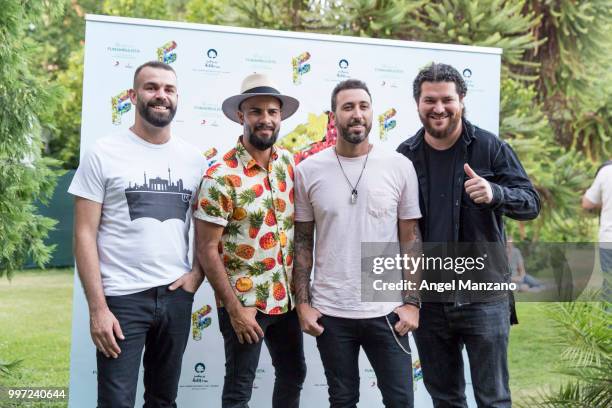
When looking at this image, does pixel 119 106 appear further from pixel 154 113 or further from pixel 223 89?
pixel 154 113

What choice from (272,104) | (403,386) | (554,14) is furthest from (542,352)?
(272,104)

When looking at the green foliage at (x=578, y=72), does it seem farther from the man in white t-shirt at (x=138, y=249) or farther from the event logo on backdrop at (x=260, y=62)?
the man in white t-shirt at (x=138, y=249)

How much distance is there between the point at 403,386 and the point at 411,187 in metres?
0.94

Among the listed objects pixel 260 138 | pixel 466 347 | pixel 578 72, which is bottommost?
pixel 466 347

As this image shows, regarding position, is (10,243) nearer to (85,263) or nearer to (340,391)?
(85,263)

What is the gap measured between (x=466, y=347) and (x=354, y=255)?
2.34 ft

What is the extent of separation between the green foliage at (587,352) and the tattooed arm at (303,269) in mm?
1133

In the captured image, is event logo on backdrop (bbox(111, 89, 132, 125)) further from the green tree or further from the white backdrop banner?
the green tree

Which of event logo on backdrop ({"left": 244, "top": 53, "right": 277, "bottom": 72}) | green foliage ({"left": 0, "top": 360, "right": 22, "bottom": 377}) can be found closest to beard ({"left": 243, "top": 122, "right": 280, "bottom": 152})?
event logo on backdrop ({"left": 244, "top": 53, "right": 277, "bottom": 72})

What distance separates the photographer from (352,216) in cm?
347

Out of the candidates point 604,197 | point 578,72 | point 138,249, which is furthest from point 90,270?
point 578,72

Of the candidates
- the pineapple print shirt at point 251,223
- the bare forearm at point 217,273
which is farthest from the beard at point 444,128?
the bare forearm at point 217,273

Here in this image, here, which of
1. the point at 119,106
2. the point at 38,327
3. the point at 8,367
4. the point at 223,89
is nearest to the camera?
the point at 119,106

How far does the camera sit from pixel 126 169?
11.1 feet
